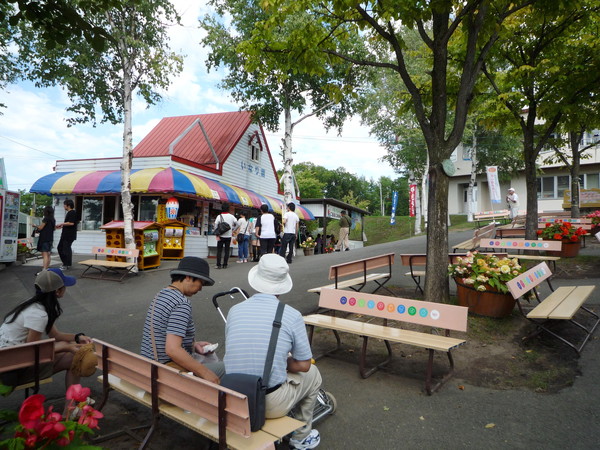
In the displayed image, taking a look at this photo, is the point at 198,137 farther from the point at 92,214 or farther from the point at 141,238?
the point at 141,238

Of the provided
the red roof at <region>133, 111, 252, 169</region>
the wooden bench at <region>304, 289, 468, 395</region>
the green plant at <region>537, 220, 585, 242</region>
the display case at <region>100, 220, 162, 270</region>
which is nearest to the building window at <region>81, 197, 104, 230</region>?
the red roof at <region>133, 111, 252, 169</region>

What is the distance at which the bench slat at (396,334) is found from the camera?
Answer: 3873 mm

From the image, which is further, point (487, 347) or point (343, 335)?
point (343, 335)

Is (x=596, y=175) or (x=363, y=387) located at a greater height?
(x=596, y=175)

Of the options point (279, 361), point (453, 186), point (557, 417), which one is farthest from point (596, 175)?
point (279, 361)

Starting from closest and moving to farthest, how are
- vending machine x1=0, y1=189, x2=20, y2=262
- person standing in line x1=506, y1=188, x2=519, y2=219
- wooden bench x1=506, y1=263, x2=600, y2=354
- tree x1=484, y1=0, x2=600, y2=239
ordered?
1. wooden bench x1=506, y1=263, x2=600, y2=354
2. tree x1=484, y1=0, x2=600, y2=239
3. vending machine x1=0, y1=189, x2=20, y2=262
4. person standing in line x1=506, y1=188, x2=519, y2=219

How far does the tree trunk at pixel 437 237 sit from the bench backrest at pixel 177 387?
4394mm

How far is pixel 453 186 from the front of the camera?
34.6m

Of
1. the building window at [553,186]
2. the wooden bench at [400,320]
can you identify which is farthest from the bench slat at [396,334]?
the building window at [553,186]

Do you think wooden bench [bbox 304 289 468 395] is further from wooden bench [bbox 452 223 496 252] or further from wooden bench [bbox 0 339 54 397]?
wooden bench [bbox 452 223 496 252]

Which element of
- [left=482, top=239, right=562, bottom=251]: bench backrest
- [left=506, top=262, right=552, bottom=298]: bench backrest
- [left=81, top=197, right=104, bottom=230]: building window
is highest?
[left=81, top=197, right=104, bottom=230]: building window

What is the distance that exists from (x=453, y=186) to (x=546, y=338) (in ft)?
103

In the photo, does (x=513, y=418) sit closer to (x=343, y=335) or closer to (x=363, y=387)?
(x=363, y=387)

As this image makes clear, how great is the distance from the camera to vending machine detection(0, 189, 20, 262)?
38.1 ft
